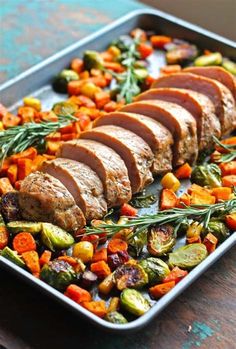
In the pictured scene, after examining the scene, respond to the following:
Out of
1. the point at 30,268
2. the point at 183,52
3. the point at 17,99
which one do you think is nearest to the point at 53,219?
the point at 30,268

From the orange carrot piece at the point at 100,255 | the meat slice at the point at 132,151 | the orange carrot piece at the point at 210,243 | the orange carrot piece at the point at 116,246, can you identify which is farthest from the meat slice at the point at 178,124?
the orange carrot piece at the point at 100,255

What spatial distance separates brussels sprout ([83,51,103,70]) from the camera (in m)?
5.53

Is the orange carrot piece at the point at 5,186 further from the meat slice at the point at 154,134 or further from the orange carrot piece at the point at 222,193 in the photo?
the orange carrot piece at the point at 222,193

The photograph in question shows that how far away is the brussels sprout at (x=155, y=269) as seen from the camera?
373 centimetres

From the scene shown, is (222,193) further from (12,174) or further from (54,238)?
(12,174)

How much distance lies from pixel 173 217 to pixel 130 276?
0.47 meters

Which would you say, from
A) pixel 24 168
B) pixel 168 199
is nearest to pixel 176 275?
pixel 168 199

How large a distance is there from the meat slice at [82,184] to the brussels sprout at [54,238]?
21cm

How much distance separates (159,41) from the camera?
19.3 feet

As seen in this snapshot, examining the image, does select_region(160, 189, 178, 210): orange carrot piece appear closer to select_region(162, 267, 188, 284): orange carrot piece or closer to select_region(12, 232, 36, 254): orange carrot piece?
select_region(162, 267, 188, 284): orange carrot piece

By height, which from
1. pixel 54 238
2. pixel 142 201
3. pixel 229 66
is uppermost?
pixel 229 66

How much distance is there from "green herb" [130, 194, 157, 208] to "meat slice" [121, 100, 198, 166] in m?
0.36

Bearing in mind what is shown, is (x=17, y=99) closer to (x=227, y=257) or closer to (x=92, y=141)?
(x=92, y=141)

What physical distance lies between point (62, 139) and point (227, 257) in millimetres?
1395
